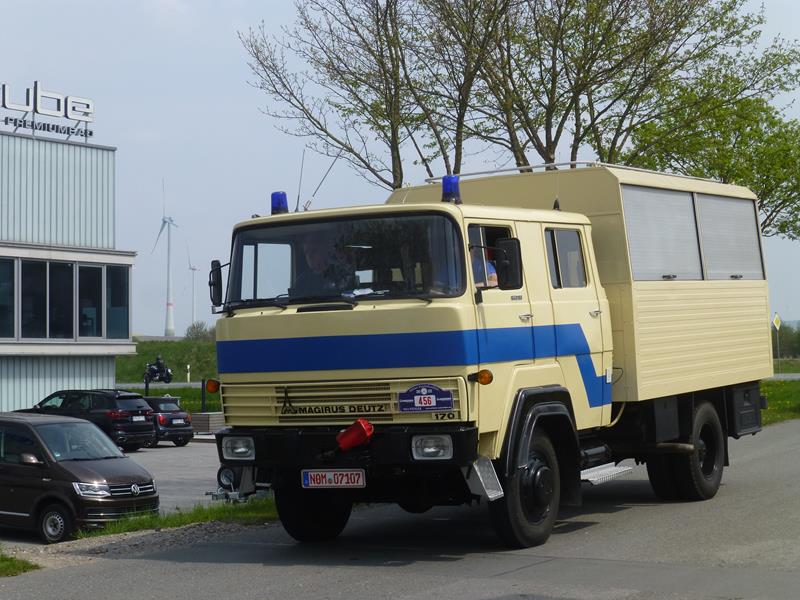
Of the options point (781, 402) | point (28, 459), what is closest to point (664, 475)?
point (28, 459)

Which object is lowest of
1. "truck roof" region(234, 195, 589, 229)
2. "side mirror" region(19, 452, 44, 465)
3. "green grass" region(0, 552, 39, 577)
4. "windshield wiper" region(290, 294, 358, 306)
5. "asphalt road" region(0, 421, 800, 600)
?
"asphalt road" region(0, 421, 800, 600)

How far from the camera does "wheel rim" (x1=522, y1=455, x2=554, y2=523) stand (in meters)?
10.0

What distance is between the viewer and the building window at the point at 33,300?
3472cm

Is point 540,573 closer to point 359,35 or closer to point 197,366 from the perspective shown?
point 359,35

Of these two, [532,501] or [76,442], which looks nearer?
[532,501]

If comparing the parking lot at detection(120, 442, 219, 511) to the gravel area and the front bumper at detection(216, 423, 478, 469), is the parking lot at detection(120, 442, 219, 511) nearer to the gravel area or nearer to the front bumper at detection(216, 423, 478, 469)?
the gravel area

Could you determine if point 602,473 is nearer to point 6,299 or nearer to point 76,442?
point 76,442

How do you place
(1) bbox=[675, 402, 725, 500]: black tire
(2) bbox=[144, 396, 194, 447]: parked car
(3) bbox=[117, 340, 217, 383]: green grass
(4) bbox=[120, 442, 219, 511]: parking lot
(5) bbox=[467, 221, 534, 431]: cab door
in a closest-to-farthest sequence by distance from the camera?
1. (5) bbox=[467, 221, 534, 431]: cab door
2. (1) bbox=[675, 402, 725, 500]: black tire
3. (4) bbox=[120, 442, 219, 511]: parking lot
4. (2) bbox=[144, 396, 194, 447]: parked car
5. (3) bbox=[117, 340, 217, 383]: green grass

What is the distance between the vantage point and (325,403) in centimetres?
970

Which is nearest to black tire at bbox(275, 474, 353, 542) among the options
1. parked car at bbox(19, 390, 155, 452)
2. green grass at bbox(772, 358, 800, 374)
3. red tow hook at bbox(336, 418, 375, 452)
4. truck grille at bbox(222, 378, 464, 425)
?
truck grille at bbox(222, 378, 464, 425)

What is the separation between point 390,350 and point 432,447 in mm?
794

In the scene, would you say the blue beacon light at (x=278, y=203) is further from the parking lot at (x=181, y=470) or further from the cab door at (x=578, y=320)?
the parking lot at (x=181, y=470)

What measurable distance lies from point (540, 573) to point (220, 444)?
2.90 metres

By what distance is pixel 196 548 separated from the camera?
1088cm
